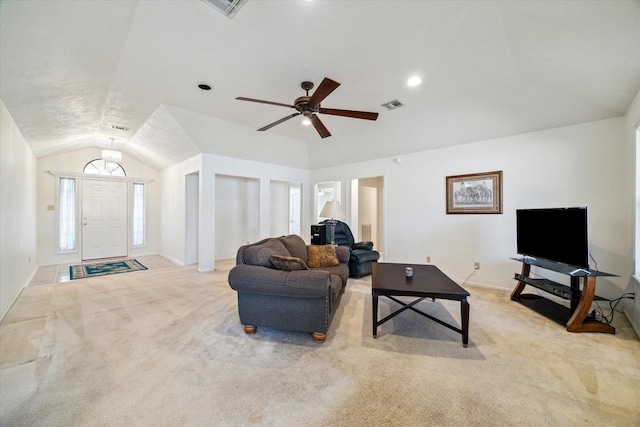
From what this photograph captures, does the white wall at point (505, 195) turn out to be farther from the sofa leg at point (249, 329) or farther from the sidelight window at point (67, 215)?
the sidelight window at point (67, 215)

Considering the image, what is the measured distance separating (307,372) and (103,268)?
5736 millimetres

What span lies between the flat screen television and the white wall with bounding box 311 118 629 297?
0.54 meters

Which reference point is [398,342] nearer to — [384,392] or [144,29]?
[384,392]

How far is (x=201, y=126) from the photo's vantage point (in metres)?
4.46

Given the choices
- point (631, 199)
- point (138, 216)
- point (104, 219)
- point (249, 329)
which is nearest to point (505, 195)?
point (631, 199)

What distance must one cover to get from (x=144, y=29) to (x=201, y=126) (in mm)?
2226

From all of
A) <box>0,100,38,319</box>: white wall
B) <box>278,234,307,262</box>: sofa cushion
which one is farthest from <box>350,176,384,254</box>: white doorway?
<box>0,100,38,319</box>: white wall

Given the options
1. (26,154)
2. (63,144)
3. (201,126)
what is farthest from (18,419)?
(63,144)

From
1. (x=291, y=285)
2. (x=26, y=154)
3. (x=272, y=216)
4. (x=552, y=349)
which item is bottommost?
(x=552, y=349)

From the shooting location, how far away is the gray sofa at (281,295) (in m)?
2.21

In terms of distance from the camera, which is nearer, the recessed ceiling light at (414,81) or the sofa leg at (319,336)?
the sofa leg at (319,336)

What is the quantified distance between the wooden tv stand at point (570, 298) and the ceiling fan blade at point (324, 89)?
10.0 feet

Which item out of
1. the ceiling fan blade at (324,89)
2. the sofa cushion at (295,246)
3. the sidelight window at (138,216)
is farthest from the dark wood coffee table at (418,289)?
the sidelight window at (138,216)

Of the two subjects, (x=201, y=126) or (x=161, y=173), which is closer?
(x=201, y=126)
